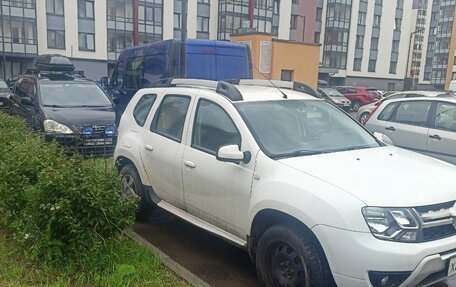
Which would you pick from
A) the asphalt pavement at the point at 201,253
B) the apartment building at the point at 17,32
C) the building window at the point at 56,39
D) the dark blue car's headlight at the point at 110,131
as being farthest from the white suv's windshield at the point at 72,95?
the building window at the point at 56,39

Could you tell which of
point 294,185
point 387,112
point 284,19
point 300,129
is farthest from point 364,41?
point 294,185

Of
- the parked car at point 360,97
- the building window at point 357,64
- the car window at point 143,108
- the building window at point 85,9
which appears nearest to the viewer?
the car window at point 143,108

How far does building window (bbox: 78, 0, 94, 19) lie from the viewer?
35344 mm

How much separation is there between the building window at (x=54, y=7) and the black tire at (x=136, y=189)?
3427 centimetres

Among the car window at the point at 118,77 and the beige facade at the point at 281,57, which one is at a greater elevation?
the beige facade at the point at 281,57

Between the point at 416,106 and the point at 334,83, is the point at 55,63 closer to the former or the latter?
the point at 416,106

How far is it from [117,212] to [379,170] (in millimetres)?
2020

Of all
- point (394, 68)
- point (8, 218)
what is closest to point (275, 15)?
point (394, 68)

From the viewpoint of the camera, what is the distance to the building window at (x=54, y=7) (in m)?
34.5

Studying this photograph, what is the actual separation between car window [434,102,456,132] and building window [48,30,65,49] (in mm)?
34124

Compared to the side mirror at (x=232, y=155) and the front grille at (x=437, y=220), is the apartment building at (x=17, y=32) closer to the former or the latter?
the side mirror at (x=232, y=155)

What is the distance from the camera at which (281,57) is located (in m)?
17.2

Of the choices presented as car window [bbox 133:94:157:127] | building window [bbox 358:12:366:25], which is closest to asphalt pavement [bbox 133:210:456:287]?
car window [bbox 133:94:157:127]

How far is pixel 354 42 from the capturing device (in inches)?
1898
